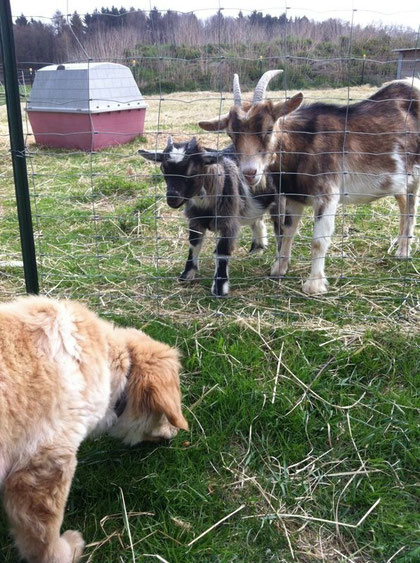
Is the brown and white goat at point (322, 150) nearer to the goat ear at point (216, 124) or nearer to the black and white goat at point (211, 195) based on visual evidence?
the goat ear at point (216, 124)

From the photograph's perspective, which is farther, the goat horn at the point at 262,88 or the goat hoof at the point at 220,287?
the goat hoof at the point at 220,287

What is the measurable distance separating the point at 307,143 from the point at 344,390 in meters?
2.20

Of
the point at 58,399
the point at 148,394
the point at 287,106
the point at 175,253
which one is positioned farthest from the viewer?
the point at 175,253

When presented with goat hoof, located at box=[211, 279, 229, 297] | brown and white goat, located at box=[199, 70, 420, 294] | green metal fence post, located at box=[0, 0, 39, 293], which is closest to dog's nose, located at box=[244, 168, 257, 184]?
brown and white goat, located at box=[199, 70, 420, 294]

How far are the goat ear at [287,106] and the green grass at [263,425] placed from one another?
1311mm

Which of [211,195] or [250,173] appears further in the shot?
[211,195]

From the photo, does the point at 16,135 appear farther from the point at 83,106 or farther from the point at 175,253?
the point at 83,106

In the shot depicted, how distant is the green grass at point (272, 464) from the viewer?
7.73ft

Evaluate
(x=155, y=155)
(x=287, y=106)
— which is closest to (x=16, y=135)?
(x=155, y=155)

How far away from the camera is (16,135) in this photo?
342 centimetres

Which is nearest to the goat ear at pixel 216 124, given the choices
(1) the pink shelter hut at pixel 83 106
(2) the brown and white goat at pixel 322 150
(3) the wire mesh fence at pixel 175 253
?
(2) the brown and white goat at pixel 322 150

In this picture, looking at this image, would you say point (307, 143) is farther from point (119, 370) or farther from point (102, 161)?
point (102, 161)

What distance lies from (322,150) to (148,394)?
110 inches

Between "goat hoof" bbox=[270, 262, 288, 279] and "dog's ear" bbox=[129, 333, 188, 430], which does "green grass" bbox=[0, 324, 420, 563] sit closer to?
"dog's ear" bbox=[129, 333, 188, 430]
